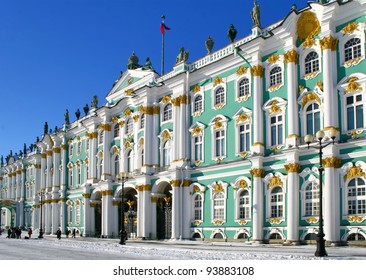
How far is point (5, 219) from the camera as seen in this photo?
330 ft

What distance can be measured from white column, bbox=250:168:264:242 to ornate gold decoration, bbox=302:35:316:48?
8.97m

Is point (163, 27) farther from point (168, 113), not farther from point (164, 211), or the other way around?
point (164, 211)

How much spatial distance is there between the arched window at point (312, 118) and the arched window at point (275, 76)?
3480 mm

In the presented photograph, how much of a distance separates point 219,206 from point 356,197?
1237 centimetres

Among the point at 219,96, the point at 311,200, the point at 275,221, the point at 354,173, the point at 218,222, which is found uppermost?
the point at 219,96

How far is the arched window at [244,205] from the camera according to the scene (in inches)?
1511

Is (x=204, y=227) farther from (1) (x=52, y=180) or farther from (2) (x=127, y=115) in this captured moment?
(1) (x=52, y=180)

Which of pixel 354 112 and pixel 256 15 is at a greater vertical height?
pixel 256 15

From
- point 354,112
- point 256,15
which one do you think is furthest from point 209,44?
point 354,112

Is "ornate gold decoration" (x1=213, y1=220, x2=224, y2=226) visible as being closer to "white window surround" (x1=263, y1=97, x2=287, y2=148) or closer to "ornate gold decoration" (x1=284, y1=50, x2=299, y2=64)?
"white window surround" (x1=263, y1=97, x2=287, y2=148)

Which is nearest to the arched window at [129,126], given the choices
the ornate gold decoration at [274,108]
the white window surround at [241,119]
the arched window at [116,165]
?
the arched window at [116,165]

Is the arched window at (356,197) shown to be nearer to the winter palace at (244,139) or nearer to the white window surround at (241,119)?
the winter palace at (244,139)

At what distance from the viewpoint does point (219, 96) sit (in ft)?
138

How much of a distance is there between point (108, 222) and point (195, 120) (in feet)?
53.6
